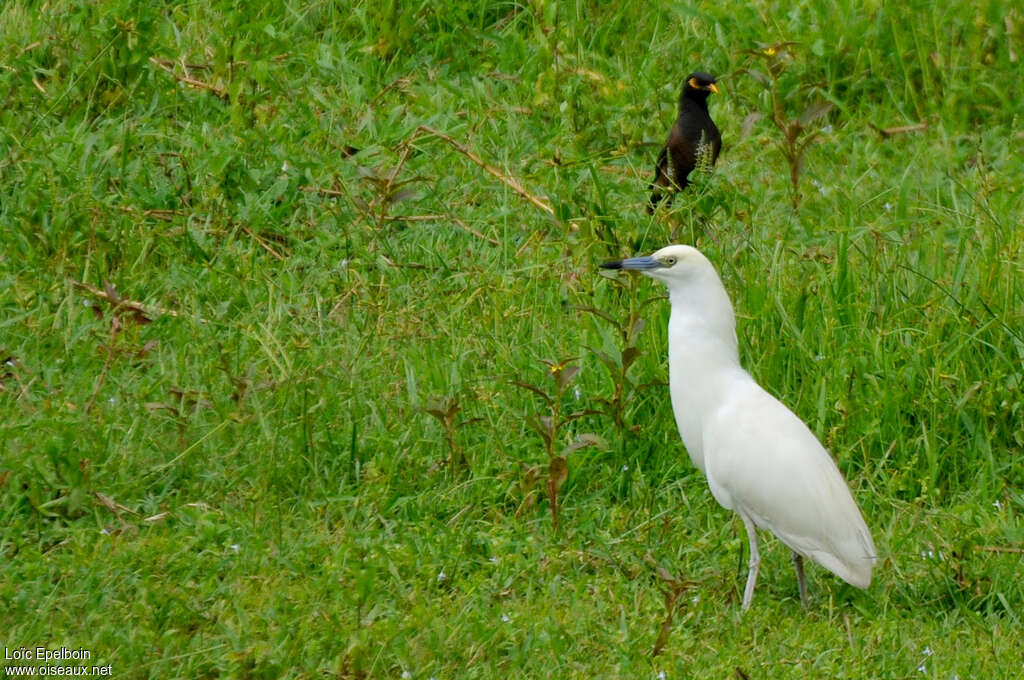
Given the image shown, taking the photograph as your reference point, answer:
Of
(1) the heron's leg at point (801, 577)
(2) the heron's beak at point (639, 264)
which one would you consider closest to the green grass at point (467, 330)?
(1) the heron's leg at point (801, 577)

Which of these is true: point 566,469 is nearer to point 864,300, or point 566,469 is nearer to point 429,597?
point 429,597

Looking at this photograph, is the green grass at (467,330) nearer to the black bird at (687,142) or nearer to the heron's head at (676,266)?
the black bird at (687,142)

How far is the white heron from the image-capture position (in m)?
4.04

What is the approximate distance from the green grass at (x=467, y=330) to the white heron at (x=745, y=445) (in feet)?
0.60

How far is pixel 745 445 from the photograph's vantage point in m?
4.14

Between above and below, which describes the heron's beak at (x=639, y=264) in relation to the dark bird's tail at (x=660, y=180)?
above

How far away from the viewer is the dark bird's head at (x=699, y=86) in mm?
5941

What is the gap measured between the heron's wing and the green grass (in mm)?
175

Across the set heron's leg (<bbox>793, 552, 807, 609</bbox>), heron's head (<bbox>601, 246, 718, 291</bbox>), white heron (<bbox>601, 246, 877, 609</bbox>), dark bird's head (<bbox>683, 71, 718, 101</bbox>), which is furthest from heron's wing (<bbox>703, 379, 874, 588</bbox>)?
dark bird's head (<bbox>683, 71, 718, 101</bbox>)

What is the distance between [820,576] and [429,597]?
1112 millimetres

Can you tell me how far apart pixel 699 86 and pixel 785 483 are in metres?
2.29

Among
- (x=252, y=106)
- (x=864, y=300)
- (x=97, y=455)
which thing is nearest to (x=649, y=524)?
(x=864, y=300)

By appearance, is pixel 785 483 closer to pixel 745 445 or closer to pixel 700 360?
pixel 745 445

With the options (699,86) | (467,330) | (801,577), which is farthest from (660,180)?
(801,577)
